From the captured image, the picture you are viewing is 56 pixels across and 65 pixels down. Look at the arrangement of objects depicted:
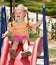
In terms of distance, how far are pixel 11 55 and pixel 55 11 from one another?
16.7 metres

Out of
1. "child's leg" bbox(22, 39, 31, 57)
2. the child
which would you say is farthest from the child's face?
"child's leg" bbox(22, 39, 31, 57)

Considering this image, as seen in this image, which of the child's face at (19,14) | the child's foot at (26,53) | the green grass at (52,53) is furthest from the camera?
the green grass at (52,53)

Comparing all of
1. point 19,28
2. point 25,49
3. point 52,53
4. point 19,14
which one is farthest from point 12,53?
point 52,53

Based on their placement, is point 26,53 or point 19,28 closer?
point 26,53

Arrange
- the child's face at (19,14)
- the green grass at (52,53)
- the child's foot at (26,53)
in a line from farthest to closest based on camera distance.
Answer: the green grass at (52,53) < the child's face at (19,14) < the child's foot at (26,53)

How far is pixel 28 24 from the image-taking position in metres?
4.93

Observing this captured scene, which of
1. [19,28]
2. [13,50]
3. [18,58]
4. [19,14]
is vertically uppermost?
[19,14]

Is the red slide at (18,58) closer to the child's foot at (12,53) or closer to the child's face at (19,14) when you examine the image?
the child's foot at (12,53)

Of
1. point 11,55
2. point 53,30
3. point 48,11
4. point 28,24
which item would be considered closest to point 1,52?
point 11,55

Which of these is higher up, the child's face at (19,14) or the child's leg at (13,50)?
the child's face at (19,14)

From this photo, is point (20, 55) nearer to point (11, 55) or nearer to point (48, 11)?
point (11, 55)

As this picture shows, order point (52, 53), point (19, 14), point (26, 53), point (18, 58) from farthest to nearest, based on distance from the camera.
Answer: point (52, 53) → point (19, 14) → point (18, 58) → point (26, 53)

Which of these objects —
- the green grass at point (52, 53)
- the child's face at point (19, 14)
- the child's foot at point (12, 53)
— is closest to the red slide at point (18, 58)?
the child's foot at point (12, 53)

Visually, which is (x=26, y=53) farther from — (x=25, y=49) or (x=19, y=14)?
(x=19, y=14)
